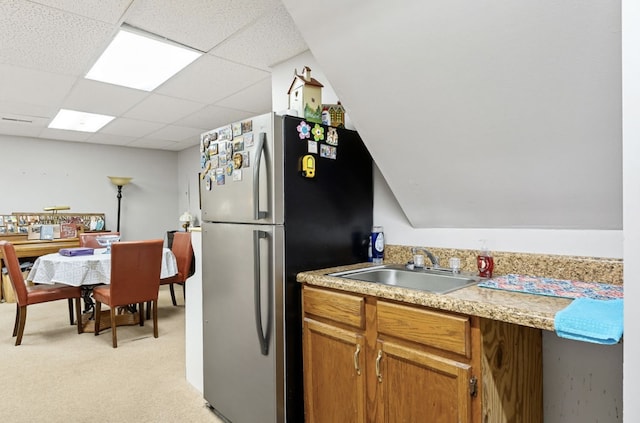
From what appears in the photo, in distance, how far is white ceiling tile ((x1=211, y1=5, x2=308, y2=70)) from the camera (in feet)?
7.40

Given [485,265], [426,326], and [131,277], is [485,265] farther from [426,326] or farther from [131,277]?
[131,277]

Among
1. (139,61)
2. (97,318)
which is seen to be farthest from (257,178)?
Result: (97,318)

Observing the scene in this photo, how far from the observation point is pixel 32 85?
130 inches

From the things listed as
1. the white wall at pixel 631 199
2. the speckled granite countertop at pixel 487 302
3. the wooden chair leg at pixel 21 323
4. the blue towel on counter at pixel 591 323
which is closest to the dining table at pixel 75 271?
the wooden chair leg at pixel 21 323

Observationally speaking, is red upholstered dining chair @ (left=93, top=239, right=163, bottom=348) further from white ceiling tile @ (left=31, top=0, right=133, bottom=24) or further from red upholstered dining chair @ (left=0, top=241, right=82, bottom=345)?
white ceiling tile @ (left=31, top=0, right=133, bottom=24)

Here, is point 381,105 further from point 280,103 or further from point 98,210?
point 98,210

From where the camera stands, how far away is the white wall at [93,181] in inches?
220

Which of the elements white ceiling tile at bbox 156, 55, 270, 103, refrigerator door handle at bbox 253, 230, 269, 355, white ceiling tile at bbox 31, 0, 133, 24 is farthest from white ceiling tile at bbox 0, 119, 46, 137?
refrigerator door handle at bbox 253, 230, 269, 355

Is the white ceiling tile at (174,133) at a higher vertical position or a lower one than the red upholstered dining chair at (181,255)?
higher

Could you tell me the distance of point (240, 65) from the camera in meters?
2.93

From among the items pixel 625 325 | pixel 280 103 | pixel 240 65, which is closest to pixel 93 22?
pixel 240 65

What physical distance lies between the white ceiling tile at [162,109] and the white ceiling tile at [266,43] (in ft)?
4.38

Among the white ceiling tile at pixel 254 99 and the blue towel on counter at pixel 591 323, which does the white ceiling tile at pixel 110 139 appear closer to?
the white ceiling tile at pixel 254 99

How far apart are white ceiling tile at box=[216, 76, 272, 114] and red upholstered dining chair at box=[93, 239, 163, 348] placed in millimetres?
1602
